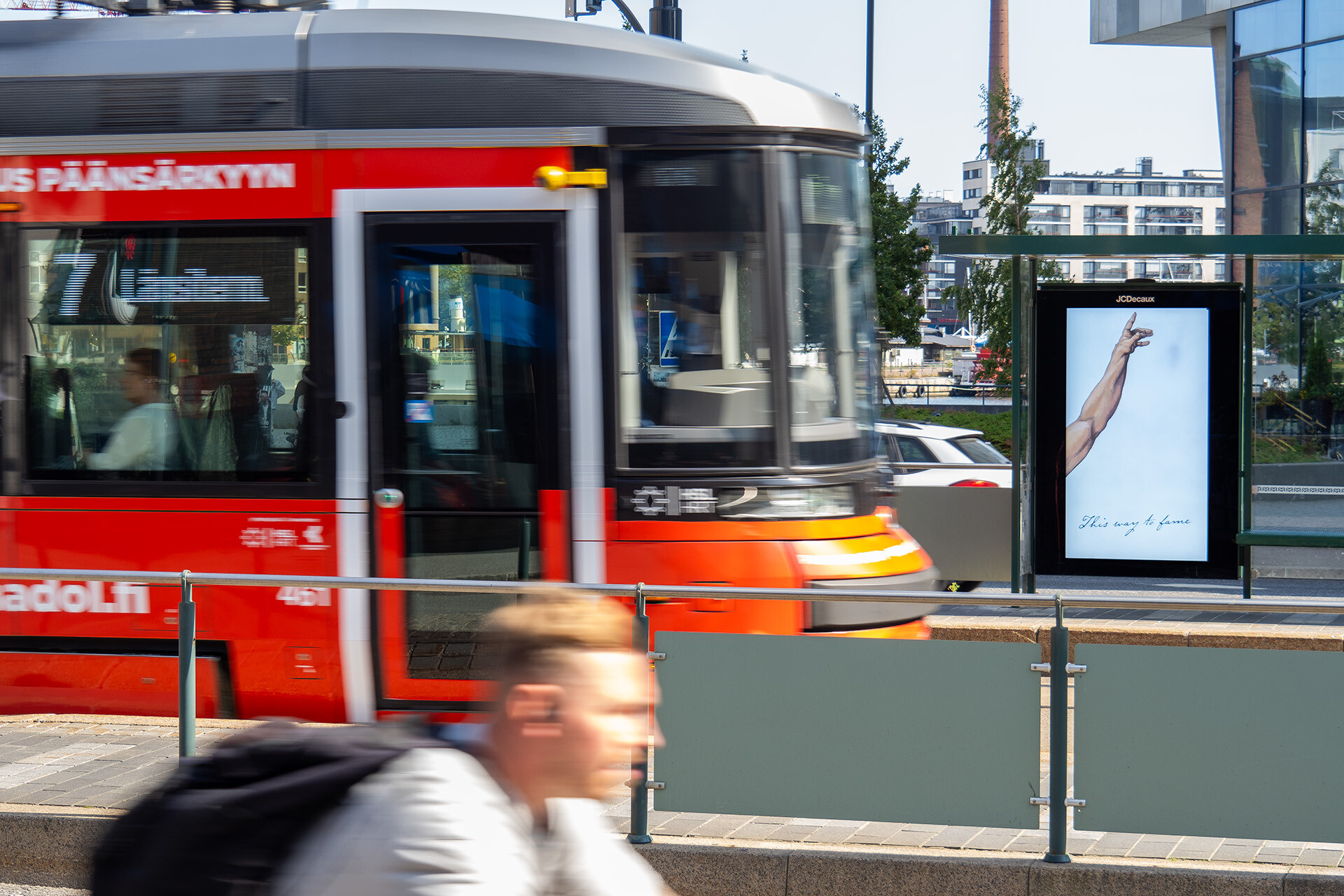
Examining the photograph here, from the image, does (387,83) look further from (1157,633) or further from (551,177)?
(1157,633)

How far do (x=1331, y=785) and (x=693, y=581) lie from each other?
259 cm

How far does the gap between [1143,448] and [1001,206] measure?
53.9 feet

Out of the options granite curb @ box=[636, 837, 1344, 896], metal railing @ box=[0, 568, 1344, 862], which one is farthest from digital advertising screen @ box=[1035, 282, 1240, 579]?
granite curb @ box=[636, 837, 1344, 896]

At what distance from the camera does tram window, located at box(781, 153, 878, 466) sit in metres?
5.98

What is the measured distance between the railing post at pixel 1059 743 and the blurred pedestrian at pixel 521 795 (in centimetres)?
278

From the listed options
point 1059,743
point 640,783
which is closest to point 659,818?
point 640,783

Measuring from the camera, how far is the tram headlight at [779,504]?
5.90 meters

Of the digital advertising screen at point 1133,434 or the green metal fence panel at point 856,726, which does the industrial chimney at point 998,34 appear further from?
the green metal fence panel at point 856,726

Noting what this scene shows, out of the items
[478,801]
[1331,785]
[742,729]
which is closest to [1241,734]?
[1331,785]

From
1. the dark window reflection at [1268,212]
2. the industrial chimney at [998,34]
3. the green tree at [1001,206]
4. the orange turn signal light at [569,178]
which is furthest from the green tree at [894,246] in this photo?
the industrial chimney at [998,34]

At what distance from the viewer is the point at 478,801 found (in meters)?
1.63

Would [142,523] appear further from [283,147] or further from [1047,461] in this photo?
[1047,461]

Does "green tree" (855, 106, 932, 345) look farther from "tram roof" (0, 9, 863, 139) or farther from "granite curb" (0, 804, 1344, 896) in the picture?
"granite curb" (0, 804, 1344, 896)

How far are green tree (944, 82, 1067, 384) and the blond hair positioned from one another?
71.3 feet
